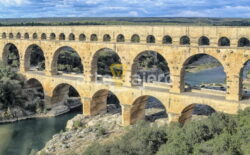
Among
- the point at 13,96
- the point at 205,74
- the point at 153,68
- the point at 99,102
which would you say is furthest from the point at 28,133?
the point at 205,74

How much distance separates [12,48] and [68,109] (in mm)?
19698

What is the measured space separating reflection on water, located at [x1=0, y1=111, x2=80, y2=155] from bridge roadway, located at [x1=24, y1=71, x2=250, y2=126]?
300 centimetres

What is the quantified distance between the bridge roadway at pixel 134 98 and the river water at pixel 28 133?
2.96 m

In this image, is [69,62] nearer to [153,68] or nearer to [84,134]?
[153,68]

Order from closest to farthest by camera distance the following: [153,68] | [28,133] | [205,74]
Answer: [28,133] → [153,68] → [205,74]

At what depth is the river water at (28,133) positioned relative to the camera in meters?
24.4

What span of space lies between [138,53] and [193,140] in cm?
1109

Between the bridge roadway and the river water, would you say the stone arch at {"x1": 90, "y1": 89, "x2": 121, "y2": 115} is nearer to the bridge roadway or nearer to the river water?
the bridge roadway

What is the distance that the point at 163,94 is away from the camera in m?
24.0

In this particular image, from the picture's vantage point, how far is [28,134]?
27.3 meters

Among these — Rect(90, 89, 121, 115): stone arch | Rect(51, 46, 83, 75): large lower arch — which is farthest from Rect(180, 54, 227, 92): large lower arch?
Rect(51, 46, 83, 75): large lower arch

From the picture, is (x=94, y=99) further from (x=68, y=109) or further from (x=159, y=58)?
(x=159, y=58)

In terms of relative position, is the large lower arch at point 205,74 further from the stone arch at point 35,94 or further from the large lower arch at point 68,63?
the stone arch at point 35,94

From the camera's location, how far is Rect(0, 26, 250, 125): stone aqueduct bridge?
69.6 feet
